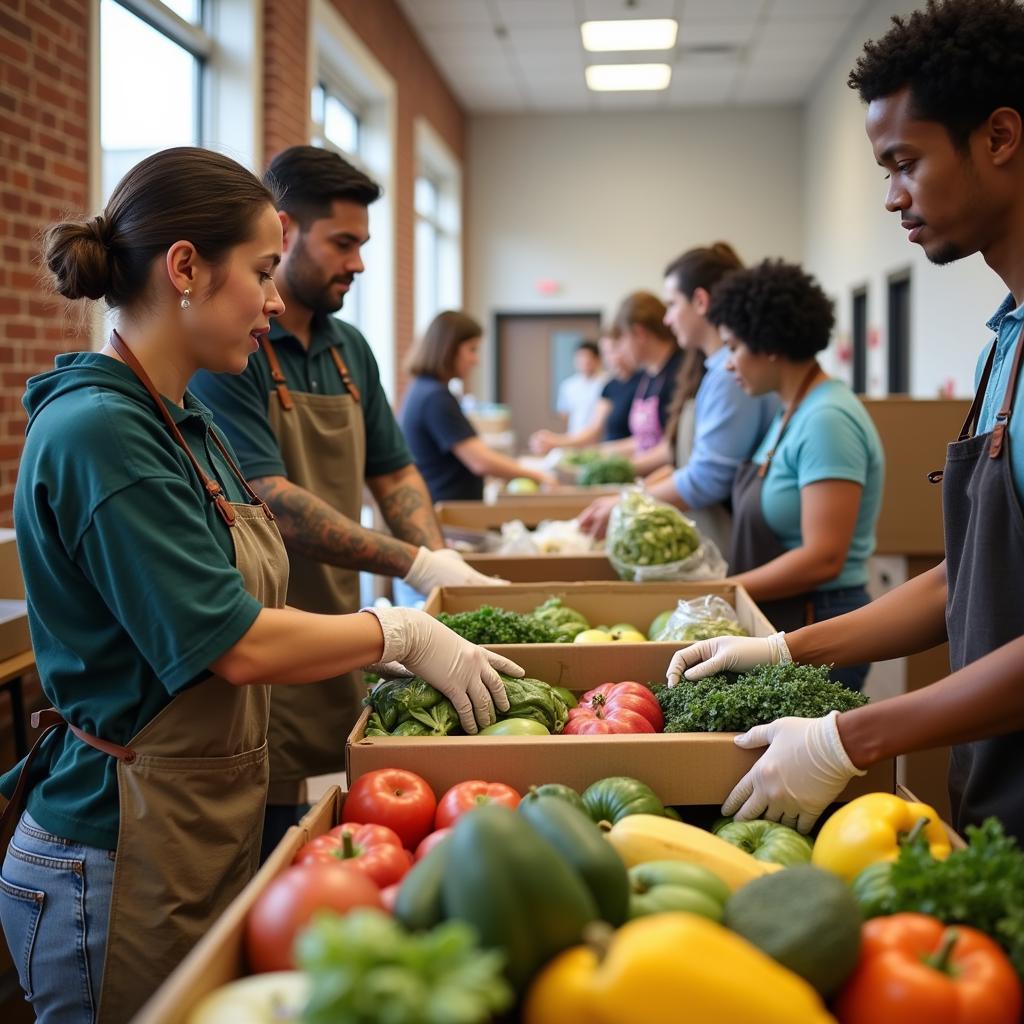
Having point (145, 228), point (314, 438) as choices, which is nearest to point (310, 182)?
point (314, 438)

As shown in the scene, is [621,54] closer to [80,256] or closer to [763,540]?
[763,540]

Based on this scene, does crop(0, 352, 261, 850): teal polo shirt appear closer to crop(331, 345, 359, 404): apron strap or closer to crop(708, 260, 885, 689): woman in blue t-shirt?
crop(331, 345, 359, 404): apron strap

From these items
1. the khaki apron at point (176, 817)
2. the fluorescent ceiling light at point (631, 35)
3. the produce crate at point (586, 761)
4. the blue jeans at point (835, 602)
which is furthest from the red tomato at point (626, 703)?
the fluorescent ceiling light at point (631, 35)

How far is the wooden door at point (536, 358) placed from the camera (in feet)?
41.8

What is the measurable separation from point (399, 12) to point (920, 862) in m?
8.82

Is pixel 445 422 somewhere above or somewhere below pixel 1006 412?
above

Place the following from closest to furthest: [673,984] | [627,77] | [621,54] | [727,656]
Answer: [673,984]
[727,656]
[621,54]
[627,77]

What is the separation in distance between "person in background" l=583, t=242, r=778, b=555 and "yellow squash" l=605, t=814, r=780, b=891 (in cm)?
202

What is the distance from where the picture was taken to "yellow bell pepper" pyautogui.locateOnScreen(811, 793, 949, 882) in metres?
1.28

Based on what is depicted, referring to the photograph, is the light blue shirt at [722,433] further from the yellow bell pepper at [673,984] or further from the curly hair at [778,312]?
the yellow bell pepper at [673,984]

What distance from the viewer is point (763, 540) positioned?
9.45 ft

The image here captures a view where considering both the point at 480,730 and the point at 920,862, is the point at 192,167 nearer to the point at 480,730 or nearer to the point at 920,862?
the point at 480,730

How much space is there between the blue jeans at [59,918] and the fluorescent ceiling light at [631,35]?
8.42 metres

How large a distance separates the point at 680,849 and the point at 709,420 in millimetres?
2297
